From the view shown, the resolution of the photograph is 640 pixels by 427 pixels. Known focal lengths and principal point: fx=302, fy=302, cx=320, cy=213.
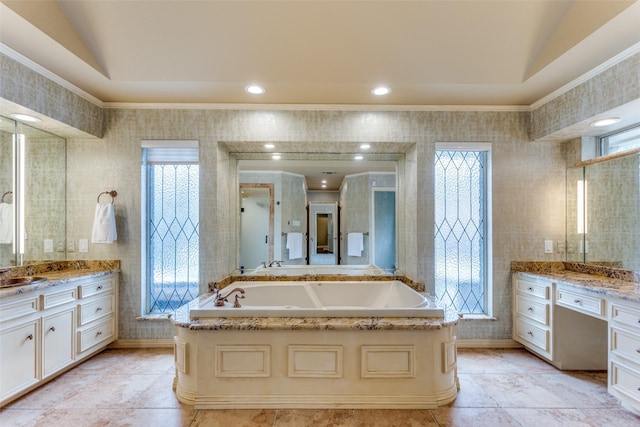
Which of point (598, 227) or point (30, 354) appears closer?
point (30, 354)

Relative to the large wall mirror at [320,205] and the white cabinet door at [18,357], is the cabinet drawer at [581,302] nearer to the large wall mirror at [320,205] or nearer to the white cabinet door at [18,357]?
the large wall mirror at [320,205]

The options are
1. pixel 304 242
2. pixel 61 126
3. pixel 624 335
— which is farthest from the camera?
Answer: pixel 304 242

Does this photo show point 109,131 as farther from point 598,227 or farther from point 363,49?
point 598,227

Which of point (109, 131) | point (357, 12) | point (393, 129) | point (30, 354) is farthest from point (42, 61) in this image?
point (393, 129)

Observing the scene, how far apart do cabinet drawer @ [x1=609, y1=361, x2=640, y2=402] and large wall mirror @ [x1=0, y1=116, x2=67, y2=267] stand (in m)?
4.68

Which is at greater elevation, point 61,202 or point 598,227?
point 61,202

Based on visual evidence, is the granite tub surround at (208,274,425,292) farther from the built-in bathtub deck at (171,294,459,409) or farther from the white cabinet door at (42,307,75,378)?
the white cabinet door at (42,307,75,378)

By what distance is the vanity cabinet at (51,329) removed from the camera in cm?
205

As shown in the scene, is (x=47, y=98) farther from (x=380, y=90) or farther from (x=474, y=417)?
(x=474, y=417)

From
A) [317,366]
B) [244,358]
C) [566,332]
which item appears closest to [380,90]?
[317,366]

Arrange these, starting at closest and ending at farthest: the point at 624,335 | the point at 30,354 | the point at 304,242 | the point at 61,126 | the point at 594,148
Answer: the point at 624,335
the point at 30,354
the point at 61,126
the point at 594,148
the point at 304,242

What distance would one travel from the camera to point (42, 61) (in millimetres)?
2270

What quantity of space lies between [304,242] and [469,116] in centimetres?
220

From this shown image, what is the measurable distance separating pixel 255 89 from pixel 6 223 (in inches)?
94.2
